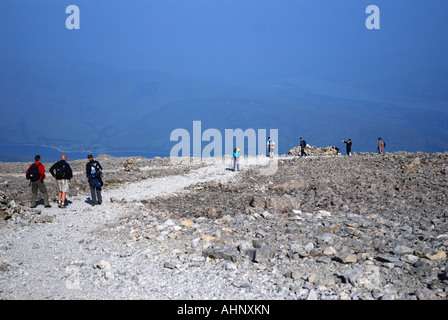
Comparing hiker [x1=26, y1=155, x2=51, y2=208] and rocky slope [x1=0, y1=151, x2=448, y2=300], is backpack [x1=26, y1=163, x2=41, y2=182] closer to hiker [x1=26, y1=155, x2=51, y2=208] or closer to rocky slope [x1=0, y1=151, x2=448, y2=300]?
hiker [x1=26, y1=155, x2=51, y2=208]

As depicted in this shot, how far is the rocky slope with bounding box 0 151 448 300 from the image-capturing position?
823 centimetres

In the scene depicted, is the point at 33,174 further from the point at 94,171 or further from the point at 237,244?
the point at 237,244

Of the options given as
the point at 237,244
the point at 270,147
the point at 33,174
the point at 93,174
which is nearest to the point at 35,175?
the point at 33,174

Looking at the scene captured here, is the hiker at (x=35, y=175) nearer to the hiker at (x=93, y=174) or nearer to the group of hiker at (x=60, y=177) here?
the group of hiker at (x=60, y=177)

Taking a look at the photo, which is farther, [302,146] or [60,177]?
[302,146]

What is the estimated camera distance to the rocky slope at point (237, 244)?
27.0 ft

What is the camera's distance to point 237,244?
1070cm

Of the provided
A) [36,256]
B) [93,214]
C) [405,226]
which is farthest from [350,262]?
[93,214]

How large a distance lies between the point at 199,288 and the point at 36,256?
4896 mm

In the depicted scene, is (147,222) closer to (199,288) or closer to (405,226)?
(199,288)

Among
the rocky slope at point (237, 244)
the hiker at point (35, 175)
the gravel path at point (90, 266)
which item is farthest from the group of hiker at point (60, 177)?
the gravel path at point (90, 266)

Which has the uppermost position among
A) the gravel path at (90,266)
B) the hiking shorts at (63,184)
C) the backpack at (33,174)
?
the backpack at (33,174)
